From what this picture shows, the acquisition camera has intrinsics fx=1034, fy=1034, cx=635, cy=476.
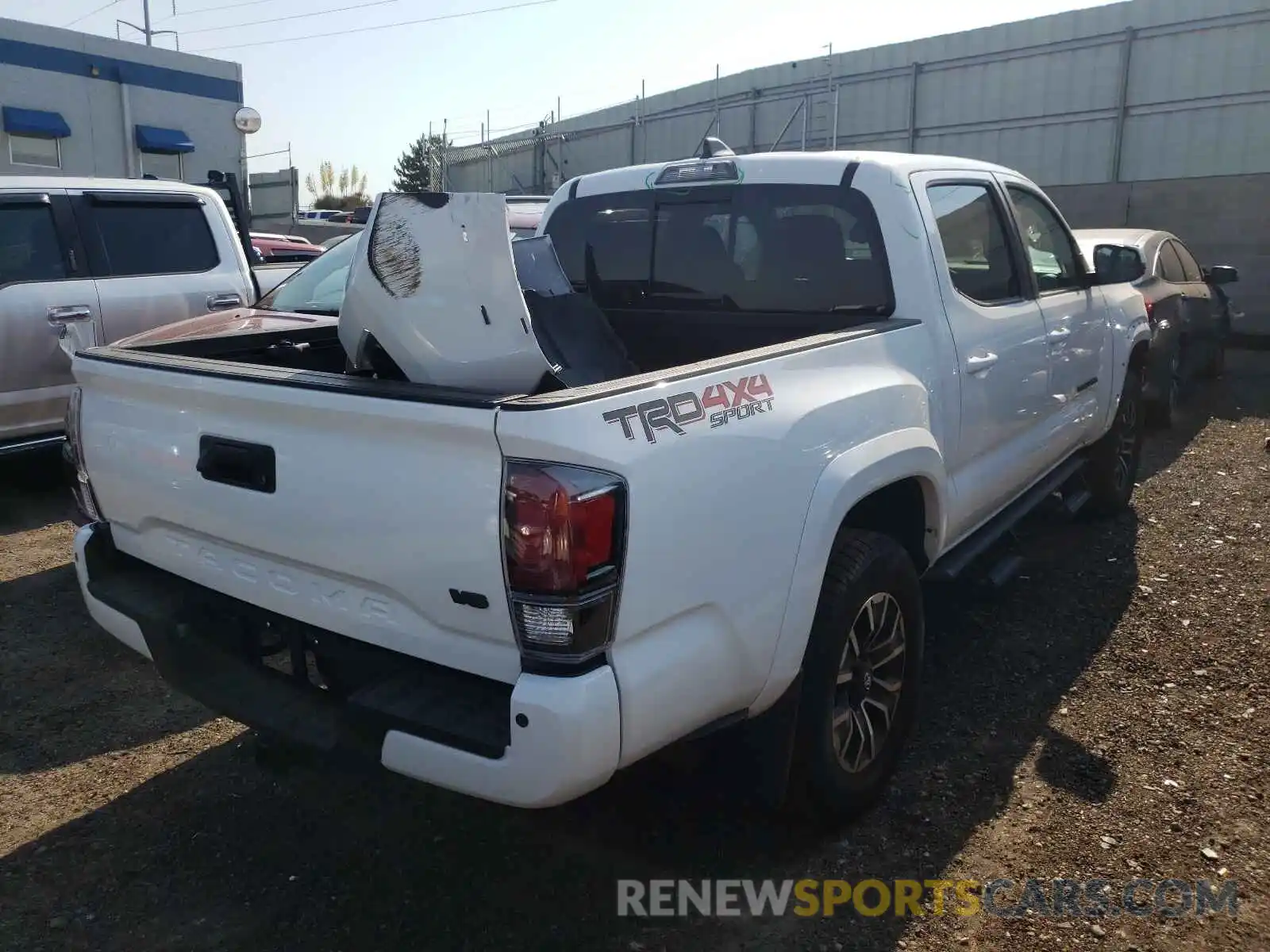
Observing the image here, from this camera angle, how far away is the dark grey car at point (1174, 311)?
8133mm

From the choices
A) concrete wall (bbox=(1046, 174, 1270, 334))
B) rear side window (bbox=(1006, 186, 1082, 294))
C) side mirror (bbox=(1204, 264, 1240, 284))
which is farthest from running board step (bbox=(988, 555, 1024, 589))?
concrete wall (bbox=(1046, 174, 1270, 334))

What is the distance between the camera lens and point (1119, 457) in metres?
5.95

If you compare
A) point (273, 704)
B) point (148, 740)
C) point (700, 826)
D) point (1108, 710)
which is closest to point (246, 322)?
point (148, 740)

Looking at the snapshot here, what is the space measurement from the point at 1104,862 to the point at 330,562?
228cm

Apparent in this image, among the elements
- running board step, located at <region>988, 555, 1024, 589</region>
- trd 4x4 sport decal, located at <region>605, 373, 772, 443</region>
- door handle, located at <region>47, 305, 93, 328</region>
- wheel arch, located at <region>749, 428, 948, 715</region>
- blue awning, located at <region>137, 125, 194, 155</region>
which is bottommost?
running board step, located at <region>988, 555, 1024, 589</region>

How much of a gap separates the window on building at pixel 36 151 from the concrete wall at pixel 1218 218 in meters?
18.2

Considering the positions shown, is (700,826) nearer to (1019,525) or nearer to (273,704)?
(273,704)

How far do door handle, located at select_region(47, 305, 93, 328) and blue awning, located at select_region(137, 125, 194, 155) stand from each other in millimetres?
16131

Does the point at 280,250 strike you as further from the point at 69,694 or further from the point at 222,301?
the point at 69,694

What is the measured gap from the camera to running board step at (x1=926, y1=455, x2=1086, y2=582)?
3650mm

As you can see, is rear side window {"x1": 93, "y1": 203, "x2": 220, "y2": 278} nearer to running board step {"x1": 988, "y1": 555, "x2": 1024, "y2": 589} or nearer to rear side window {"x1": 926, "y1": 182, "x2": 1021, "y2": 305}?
rear side window {"x1": 926, "y1": 182, "x2": 1021, "y2": 305}

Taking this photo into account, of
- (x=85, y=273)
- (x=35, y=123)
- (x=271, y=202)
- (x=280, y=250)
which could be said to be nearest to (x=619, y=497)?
(x=85, y=273)

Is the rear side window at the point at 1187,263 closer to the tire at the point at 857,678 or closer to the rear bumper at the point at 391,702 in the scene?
the tire at the point at 857,678

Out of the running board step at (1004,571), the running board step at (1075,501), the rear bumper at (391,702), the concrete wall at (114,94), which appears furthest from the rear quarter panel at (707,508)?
the concrete wall at (114,94)
